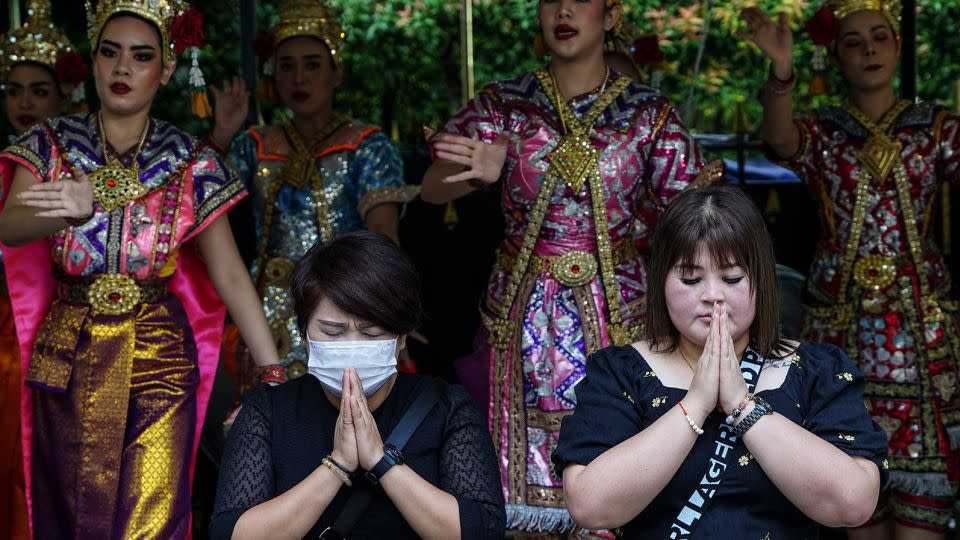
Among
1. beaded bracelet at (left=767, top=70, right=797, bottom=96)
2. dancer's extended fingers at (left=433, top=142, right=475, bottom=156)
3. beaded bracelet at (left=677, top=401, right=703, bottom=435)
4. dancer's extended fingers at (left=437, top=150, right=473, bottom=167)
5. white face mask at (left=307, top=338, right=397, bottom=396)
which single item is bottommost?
beaded bracelet at (left=677, top=401, right=703, bottom=435)

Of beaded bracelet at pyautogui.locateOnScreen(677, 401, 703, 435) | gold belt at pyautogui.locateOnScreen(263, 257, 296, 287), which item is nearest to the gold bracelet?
beaded bracelet at pyautogui.locateOnScreen(677, 401, 703, 435)

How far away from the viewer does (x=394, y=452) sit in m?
2.41

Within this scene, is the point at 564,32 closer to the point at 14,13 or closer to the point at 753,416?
the point at 753,416

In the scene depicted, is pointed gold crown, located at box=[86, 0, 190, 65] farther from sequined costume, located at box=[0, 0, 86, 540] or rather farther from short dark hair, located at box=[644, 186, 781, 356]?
short dark hair, located at box=[644, 186, 781, 356]

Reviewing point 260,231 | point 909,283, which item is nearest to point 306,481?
point 260,231

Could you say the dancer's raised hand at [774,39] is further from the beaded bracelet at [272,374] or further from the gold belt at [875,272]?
the beaded bracelet at [272,374]

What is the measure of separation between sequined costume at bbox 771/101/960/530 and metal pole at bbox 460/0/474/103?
206 centimetres

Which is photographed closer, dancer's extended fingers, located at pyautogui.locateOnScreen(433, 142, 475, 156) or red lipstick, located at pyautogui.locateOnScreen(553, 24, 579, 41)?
dancer's extended fingers, located at pyautogui.locateOnScreen(433, 142, 475, 156)

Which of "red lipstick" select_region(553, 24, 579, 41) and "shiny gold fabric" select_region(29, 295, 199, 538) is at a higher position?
"red lipstick" select_region(553, 24, 579, 41)

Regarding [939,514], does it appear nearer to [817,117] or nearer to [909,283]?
[909,283]

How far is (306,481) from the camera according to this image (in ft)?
7.81

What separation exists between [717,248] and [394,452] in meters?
0.70

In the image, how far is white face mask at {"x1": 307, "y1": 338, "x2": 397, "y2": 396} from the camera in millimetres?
2502

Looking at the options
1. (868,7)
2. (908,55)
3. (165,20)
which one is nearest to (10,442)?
(165,20)
